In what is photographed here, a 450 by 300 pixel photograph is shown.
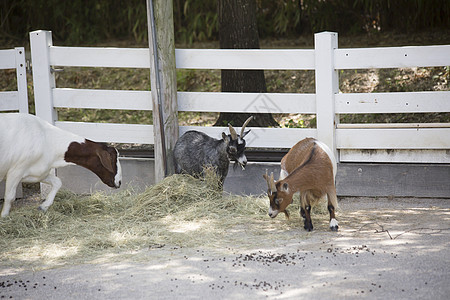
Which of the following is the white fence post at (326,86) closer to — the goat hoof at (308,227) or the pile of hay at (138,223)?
the pile of hay at (138,223)

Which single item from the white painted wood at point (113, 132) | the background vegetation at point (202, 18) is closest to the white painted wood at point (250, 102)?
→ the white painted wood at point (113, 132)

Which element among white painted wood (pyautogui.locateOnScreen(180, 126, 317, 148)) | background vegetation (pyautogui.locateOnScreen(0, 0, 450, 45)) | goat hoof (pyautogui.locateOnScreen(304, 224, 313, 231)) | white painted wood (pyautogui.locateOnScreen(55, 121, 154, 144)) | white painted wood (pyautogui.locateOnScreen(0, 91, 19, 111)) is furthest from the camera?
background vegetation (pyautogui.locateOnScreen(0, 0, 450, 45))

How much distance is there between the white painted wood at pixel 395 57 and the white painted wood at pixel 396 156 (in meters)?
0.90

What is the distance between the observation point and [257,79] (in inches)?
371

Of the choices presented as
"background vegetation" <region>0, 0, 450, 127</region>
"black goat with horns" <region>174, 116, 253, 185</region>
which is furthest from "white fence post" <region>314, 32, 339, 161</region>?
"background vegetation" <region>0, 0, 450, 127</region>

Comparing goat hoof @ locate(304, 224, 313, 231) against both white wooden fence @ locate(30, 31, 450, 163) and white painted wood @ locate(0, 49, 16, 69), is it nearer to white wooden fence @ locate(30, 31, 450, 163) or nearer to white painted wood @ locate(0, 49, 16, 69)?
white wooden fence @ locate(30, 31, 450, 163)

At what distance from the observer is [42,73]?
7.89 meters

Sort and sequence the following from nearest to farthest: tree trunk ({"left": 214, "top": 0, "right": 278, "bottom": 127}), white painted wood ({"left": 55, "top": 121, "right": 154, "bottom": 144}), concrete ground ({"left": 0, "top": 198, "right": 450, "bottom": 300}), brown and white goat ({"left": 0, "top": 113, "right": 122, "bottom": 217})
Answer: concrete ground ({"left": 0, "top": 198, "right": 450, "bottom": 300}) → brown and white goat ({"left": 0, "top": 113, "right": 122, "bottom": 217}) → white painted wood ({"left": 55, "top": 121, "right": 154, "bottom": 144}) → tree trunk ({"left": 214, "top": 0, "right": 278, "bottom": 127})

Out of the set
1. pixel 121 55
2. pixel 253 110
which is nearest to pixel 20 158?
pixel 121 55

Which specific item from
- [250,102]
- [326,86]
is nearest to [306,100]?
[326,86]

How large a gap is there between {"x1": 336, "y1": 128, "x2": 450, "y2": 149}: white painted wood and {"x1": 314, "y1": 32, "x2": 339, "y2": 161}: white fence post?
4.8 inches

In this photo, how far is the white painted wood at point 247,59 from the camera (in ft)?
23.8

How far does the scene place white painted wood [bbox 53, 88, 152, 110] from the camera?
770 centimetres

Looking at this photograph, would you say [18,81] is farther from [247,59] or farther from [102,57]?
[247,59]
